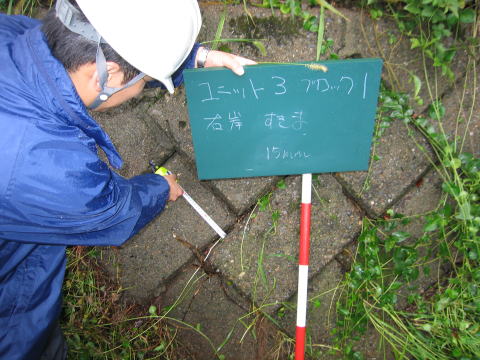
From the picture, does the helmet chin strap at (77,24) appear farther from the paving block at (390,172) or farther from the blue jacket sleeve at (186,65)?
the paving block at (390,172)

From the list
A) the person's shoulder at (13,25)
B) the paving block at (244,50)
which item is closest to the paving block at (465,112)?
the paving block at (244,50)

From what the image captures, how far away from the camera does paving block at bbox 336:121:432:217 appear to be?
1.95m

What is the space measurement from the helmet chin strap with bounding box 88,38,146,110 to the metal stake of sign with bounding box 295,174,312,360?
34.1 inches

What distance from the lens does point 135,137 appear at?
2102 mm

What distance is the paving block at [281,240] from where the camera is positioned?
6.56 ft

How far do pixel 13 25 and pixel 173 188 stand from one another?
3.03 feet

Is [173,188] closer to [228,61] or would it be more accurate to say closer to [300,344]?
[228,61]

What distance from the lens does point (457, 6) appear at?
5.33ft

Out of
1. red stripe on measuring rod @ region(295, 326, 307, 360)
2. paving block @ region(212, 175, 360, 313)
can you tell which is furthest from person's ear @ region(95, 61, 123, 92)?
red stripe on measuring rod @ region(295, 326, 307, 360)

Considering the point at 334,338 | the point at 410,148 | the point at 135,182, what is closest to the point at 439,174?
the point at 410,148

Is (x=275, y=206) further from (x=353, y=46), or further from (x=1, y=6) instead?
(x=1, y=6)

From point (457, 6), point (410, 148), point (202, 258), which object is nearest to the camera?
point (457, 6)

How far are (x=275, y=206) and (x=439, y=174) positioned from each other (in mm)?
790

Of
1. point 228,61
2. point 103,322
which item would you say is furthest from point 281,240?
point 103,322
